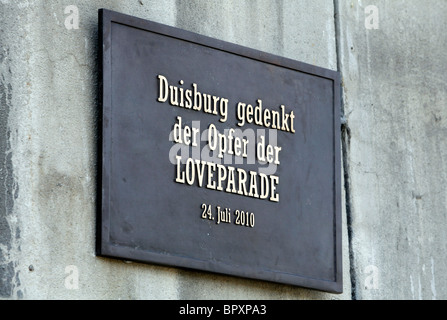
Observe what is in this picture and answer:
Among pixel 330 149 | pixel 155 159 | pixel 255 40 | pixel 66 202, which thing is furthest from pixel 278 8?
pixel 66 202

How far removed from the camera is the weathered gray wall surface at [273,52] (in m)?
5.91

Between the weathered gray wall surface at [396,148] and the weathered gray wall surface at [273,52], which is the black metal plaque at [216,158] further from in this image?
the weathered gray wall surface at [396,148]

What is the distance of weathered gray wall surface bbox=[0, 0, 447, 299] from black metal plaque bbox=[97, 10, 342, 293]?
11 centimetres

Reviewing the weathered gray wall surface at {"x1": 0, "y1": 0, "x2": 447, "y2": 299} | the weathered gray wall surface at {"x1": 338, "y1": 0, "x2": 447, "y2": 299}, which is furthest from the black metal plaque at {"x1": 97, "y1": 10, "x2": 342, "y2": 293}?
the weathered gray wall surface at {"x1": 338, "y1": 0, "x2": 447, "y2": 299}

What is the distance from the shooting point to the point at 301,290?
6770 millimetres

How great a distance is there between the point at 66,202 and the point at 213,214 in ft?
2.88

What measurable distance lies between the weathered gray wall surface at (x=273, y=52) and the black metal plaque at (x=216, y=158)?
0.11 m

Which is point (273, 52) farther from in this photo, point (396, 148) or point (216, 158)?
point (396, 148)

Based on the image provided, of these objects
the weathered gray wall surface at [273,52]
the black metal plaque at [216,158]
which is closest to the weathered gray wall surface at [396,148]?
the weathered gray wall surface at [273,52]

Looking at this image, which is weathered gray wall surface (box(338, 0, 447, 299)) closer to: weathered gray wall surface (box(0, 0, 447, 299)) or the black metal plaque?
weathered gray wall surface (box(0, 0, 447, 299))

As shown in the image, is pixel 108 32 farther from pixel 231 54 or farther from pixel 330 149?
pixel 330 149

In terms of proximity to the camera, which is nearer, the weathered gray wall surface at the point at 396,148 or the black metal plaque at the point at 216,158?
the black metal plaque at the point at 216,158

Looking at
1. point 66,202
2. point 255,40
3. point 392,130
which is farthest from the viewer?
point 392,130

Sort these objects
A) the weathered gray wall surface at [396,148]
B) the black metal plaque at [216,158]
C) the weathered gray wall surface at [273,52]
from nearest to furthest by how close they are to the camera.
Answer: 1. the weathered gray wall surface at [273,52]
2. the black metal plaque at [216,158]
3. the weathered gray wall surface at [396,148]
